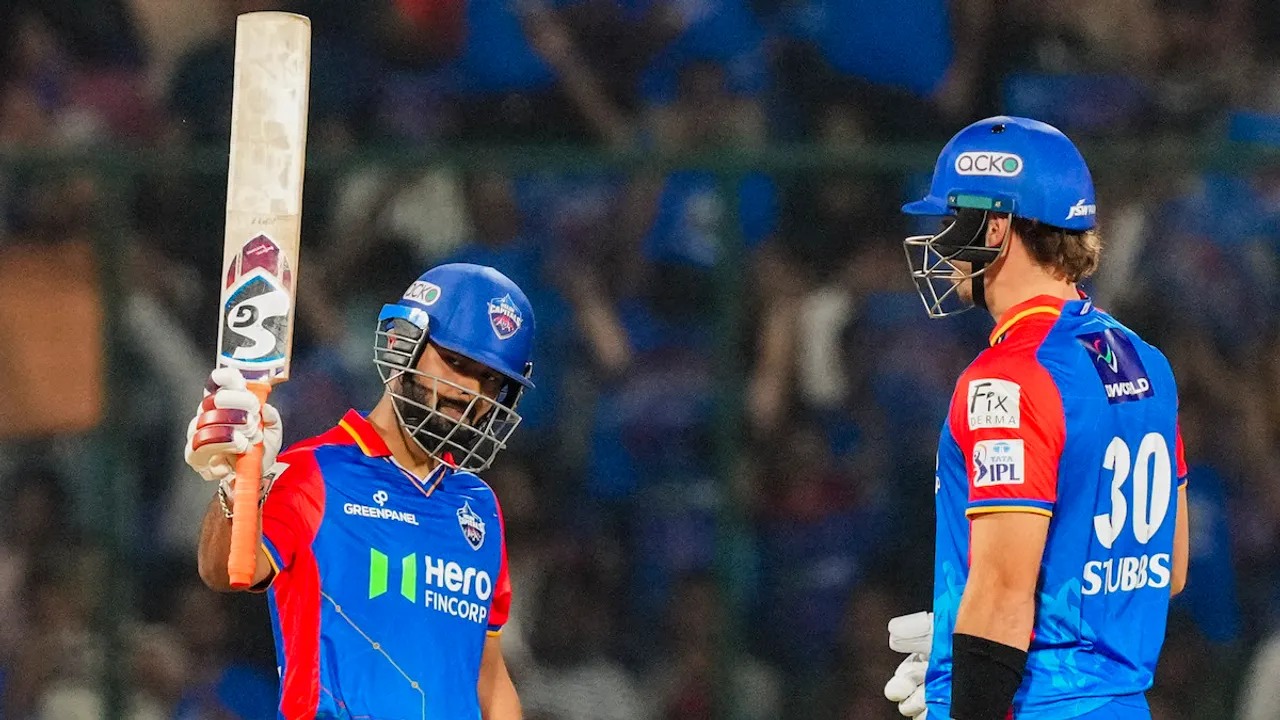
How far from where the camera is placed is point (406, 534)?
4008mm

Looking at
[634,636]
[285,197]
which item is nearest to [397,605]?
[285,197]

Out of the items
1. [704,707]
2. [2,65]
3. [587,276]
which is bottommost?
[704,707]

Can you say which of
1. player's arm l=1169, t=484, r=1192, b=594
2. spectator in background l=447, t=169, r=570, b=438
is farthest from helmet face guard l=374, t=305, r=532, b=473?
spectator in background l=447, t=169, r=570, b=438

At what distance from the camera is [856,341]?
20.9ft

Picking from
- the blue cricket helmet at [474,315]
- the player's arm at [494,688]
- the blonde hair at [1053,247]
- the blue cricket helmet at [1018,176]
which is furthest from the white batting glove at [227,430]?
the blonde hair at [1053,247]

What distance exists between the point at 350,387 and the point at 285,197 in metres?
2.80

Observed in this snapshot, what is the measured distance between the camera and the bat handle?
3406 mm

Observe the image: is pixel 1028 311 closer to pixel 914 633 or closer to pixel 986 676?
pixel 986 676

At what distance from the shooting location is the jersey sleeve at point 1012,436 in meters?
3.46

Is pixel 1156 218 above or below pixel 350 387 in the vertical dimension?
above

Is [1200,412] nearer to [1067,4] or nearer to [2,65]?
[1067,4]

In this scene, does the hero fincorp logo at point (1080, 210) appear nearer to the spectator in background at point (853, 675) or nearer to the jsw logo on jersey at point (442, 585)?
the jsw logo on jersey at point (442, 585)

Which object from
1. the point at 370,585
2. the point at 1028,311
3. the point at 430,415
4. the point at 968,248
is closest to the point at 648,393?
the point at 430,415

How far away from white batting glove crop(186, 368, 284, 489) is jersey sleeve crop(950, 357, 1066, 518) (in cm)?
136
